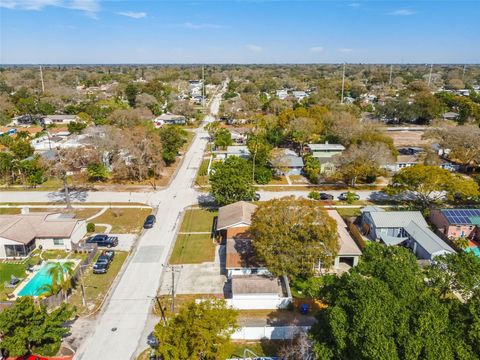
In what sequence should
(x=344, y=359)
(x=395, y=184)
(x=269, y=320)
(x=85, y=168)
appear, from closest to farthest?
(x=344, y=359), (x=269, y=320), (x=395, y=184), (x=85, y=168)

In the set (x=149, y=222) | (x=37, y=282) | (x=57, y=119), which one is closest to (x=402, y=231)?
(x=149, y=222)

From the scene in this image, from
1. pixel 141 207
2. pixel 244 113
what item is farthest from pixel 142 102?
pixel 141 207

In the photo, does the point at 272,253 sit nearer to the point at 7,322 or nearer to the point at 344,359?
the point at 344,359

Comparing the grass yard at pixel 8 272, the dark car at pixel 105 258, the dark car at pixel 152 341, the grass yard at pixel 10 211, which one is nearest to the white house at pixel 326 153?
the dark car at pixel 105 258

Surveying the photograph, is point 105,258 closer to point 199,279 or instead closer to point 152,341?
point 199,279

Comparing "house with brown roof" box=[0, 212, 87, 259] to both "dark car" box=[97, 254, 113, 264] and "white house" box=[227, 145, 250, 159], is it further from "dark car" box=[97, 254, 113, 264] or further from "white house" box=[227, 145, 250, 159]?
"white house" box=[227, 145, 250, 159]

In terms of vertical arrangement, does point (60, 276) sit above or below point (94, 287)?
above

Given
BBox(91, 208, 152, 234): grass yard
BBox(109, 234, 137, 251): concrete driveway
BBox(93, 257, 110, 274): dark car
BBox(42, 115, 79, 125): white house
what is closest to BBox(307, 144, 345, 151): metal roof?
BBox(91, 208, 152, 234): grass yard

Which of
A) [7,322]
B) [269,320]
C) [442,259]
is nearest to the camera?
[7,322]
